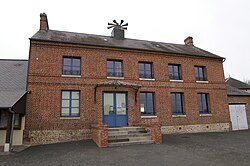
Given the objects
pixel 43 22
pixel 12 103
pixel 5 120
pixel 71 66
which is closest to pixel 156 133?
pixel 71 66

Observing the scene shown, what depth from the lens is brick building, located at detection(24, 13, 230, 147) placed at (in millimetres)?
10455

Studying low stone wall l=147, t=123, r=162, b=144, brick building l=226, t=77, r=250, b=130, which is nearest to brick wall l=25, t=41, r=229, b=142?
brick building l=226, t=77, r=250, b=130

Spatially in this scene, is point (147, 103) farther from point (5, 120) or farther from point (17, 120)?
point (5, 120)

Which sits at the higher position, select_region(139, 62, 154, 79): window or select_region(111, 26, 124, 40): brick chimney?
select_region(111, 26, 124, 40): brick chimney

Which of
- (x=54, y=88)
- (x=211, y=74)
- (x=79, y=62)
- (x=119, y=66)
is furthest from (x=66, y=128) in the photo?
(x=211, y=74)

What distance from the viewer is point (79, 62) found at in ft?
39.1

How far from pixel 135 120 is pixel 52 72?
6.00 metres

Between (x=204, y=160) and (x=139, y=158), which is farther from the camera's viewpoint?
(x=139, y=158)

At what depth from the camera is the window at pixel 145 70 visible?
1309 centimetres

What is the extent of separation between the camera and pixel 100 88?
1158 cm

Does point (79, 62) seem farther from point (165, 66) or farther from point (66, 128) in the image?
point (165, 66)

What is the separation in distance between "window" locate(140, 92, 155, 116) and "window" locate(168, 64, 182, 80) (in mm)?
2302

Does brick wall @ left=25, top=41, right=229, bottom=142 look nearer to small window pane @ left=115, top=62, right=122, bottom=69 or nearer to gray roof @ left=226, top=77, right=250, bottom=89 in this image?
small window pane @ left=115, top=62, right=122, bottom=69

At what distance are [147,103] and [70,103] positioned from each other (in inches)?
203
